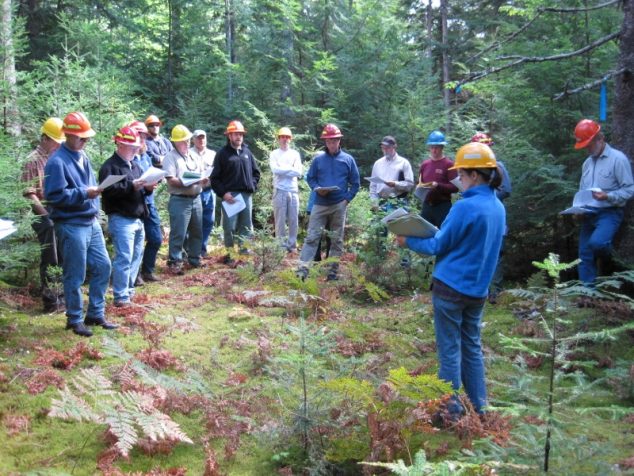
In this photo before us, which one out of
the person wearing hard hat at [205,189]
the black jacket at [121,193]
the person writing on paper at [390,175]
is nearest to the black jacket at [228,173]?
the person wearing hard hat at [205,189]

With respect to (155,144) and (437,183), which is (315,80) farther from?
(437,183)

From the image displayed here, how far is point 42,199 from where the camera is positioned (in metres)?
7.08

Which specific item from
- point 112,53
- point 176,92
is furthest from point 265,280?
point 112,53

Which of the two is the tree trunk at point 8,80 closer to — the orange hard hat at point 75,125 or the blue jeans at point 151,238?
the blue jeans at point 151,238

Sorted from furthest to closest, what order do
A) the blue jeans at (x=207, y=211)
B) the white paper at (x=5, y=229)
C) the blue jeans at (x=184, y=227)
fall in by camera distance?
the blue jeans at (x=207, y=211), the blue jeans at (x=184, y=227), the white paper at (x=5, y=229)

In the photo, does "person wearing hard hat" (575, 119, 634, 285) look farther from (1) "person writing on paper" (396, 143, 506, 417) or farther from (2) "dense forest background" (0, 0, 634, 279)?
(1) "person writing on paper" (396, 143, 506, 417)

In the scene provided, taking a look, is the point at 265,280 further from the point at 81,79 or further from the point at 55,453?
the point at 81,79

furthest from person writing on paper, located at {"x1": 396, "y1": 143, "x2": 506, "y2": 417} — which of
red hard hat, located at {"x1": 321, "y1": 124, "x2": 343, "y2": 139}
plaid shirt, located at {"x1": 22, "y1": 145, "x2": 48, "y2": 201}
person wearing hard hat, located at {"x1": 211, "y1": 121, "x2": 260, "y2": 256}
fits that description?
person wearing hard hat, located at {"x1": 211, "y1": 121, "x2": 260, "y2": 256}

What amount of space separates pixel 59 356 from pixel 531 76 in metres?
8.63

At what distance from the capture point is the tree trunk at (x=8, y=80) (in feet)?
30.1

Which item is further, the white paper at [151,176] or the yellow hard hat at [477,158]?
the white paper at [151,176]

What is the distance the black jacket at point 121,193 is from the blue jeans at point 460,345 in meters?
4.49

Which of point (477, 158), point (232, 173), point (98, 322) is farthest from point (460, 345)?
point (232, 173)

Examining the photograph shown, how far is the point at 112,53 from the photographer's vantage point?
62.2 ft
